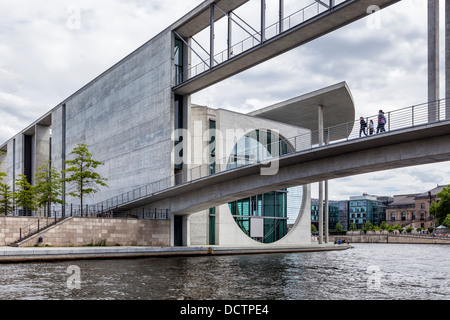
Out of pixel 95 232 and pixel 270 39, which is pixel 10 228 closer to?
pixel 95 232

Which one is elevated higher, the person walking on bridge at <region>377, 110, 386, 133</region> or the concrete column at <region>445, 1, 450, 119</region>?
the concrete column at <region>445, 1, 450, 119</region>

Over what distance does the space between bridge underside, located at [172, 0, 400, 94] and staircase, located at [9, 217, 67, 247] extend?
1221 centimetres

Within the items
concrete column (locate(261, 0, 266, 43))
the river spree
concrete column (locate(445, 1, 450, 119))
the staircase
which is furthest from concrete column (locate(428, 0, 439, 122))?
the staircase

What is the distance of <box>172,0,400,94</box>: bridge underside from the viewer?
2445 cm

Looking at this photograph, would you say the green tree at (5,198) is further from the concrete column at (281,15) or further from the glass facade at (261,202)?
the concrete column at (281,15)

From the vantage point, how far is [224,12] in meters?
32.0

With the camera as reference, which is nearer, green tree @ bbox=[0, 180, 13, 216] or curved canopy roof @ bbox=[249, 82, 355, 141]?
curved canopy roof @ bbox=[249, 82, 355, 141]

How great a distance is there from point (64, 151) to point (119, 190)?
48.1ft

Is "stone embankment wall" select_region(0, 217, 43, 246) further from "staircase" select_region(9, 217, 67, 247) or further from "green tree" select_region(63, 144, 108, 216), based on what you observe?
"green tree" select_region(63, 144, 108, 216)

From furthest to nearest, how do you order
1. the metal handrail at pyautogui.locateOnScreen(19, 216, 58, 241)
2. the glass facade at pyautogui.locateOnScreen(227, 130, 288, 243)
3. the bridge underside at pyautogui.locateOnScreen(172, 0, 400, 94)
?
the glass facade at pyautogui.locateOnScreen(227, 130, 288, 243) → the metal handrail at pyautogui.locateOnScreen(19, 216, 58, 241) → the bridge underside at pyautogui.locateOnScreen(172, 0, 400, 94)

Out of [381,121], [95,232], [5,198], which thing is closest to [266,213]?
A: [95,232]

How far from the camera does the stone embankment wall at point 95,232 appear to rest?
27.7 metres

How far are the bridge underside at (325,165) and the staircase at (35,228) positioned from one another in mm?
6938

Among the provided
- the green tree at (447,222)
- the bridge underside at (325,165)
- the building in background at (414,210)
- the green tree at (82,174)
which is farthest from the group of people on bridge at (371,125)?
the building in background at (414,210)
